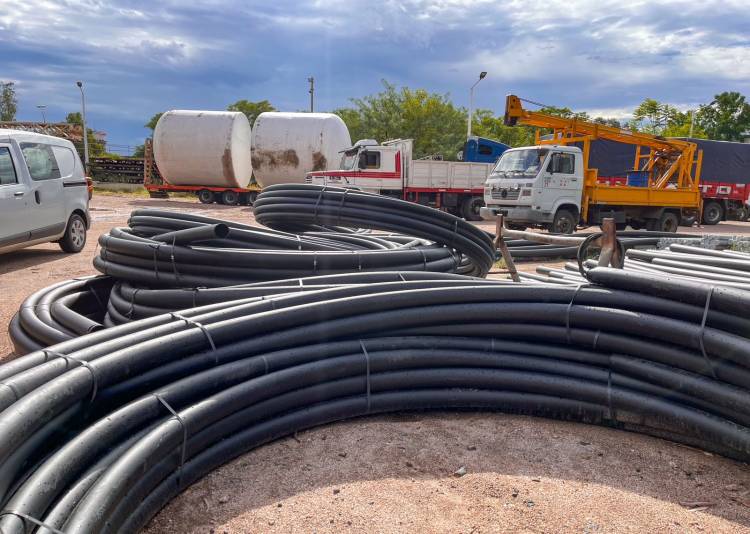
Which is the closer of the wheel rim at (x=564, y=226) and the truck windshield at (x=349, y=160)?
the wheel rim at (x=564, y=226)

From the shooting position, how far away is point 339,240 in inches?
226

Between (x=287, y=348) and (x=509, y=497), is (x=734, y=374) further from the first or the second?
(x=287, y=348)

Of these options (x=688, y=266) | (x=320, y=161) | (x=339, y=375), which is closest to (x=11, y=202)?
(x=339, y=375)

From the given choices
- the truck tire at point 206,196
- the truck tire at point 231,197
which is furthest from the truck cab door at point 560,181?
the truck tire at point 206,196

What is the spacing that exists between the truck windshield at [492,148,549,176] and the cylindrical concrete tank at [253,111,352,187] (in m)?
8.19

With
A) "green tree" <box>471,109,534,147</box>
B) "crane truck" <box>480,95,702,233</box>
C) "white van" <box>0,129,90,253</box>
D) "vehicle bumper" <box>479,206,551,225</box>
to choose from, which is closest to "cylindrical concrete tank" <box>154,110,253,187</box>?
"crane truck" <box>480,95,702,233</box>

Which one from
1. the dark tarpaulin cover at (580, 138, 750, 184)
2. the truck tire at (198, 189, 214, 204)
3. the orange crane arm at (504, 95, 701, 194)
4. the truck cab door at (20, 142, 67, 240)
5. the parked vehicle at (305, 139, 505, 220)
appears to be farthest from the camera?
the truck tire at (198, 189, 214, 204)

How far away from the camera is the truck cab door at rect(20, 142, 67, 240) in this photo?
301 inches

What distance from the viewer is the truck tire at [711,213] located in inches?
822

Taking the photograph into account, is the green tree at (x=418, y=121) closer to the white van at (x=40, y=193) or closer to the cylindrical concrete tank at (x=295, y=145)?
the cylindrical concrete tank at (x=295, y=145)

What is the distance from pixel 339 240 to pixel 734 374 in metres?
3.74

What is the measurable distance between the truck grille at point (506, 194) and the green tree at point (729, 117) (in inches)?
1447

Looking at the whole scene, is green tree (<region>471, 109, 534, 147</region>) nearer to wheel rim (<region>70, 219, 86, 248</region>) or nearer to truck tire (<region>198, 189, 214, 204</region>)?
truck tire (<region>198, 189, 214, 204</region>)

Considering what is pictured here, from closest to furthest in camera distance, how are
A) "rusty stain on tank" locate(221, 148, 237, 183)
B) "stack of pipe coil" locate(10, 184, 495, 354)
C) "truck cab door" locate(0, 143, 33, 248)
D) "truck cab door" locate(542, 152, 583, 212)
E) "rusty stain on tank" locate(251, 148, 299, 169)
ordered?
"stack of pipe coil" locate(10, 184, 495, 354) → "truck cab door" locate(0, 143, 33, 248) → "truck cab door" locate(542, 152, 583, 212) → "rusty stain on tank" locate(251, 148, 299, 169) → "rusty stain on tank" locate(221, 148, 237, 183)
